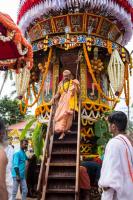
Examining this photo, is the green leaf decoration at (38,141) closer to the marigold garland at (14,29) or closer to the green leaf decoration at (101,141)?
the green leaf decoration at (101,141)

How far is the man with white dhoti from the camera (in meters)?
3.49

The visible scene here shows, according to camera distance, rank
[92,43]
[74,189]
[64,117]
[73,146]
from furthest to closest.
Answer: [92,43], [64,117], [73,146], [74,189]

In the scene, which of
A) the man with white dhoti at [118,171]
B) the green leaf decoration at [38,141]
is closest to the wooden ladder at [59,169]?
the green leaf decoration at [38,141]

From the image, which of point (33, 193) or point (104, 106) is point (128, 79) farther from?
point (33, 193)

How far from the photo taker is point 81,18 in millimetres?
12461

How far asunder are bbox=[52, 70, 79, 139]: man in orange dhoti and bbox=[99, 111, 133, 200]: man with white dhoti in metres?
6.90

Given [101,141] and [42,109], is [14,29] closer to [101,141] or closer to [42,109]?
[101,141]

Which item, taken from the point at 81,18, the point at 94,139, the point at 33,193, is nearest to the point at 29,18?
the point at 81,18

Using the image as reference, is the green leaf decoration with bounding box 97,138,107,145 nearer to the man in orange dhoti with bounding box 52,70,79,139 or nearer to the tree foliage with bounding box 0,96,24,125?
the man in orange dhoti with bounding box 52,70,79,139

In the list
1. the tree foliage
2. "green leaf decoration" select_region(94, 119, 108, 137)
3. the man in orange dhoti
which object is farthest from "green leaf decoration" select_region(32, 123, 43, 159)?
the tree foliage

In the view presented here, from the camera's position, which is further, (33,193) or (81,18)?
(81,18)

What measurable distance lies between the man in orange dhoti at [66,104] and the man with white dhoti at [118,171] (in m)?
6.90

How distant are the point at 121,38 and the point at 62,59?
2.35 meters

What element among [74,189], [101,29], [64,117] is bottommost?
[74,189]
